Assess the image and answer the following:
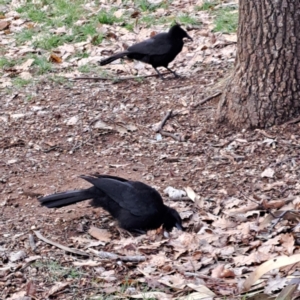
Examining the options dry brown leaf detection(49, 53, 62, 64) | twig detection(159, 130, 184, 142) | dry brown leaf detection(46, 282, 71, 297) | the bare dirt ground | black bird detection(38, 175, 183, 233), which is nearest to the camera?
dry brown leaf detection(46, 282, 71, 297)

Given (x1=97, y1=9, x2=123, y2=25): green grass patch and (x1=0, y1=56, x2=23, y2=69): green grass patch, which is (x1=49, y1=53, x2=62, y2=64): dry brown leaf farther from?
(x1=97, y1=9, x2=123, y2=25): green grass patch

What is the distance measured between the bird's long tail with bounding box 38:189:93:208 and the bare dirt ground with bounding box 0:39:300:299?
0.13m

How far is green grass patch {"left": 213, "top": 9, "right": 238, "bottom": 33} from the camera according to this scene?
358 inches

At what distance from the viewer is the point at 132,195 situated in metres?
5.11

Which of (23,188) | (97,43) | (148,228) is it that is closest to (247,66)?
(148,228)

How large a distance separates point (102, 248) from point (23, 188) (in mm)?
1380

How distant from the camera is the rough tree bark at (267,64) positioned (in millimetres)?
5816

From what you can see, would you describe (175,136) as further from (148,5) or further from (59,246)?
(148,5)

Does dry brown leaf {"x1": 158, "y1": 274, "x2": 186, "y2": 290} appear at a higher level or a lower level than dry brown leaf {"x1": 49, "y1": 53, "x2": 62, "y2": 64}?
higher

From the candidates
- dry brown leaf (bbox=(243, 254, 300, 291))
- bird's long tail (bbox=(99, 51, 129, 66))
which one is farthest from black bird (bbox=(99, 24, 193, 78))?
dry brown leaf (bbox=(243, 254, 300, 291))

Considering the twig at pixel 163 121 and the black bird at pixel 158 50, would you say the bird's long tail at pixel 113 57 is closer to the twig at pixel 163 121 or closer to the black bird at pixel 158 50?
the black bird at pixel 158 50

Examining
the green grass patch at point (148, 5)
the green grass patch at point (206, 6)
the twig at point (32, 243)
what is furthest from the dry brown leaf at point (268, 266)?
the green grass patch at point (148, 5)

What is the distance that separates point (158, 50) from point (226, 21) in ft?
6.01

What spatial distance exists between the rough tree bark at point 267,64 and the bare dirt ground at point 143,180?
175mm
